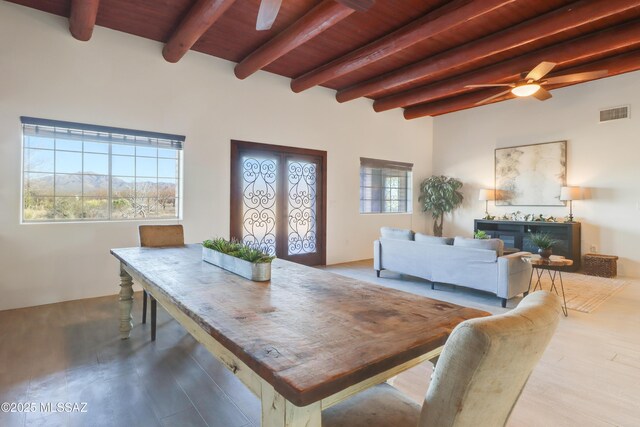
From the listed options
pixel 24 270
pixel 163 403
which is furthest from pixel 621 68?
pixel 24 270

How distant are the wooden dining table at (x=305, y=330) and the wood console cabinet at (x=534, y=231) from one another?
551 cm

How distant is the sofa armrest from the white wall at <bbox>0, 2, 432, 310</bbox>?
10.1ft

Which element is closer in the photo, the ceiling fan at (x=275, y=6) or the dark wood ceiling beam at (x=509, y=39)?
the ceiling fan at (x=275, y=6)

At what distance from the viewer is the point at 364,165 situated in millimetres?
6637

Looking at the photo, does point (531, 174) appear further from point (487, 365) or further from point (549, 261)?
point (487, 365)

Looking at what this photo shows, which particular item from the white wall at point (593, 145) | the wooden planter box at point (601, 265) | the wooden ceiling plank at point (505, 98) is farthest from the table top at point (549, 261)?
the white wall at point (593, 145)

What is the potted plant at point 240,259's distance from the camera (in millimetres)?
1734

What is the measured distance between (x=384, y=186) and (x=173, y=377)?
572cm

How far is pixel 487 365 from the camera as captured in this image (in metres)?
0.70

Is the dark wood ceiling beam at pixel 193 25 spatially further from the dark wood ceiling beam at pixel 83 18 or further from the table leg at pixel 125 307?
→ the table leg at pixel 125 307

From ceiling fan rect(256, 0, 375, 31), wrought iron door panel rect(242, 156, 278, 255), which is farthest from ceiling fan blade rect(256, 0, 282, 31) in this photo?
wrought iron door panel rect(242, 156, 278, 255)

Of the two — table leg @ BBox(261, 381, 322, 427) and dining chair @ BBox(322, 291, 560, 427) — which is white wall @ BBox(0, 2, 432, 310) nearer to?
table leg @ BBox(261, 381, 322, 427)

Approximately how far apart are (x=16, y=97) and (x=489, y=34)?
5.40 meters

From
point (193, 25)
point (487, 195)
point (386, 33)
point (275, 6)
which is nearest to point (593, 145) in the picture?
point (487, 195)
